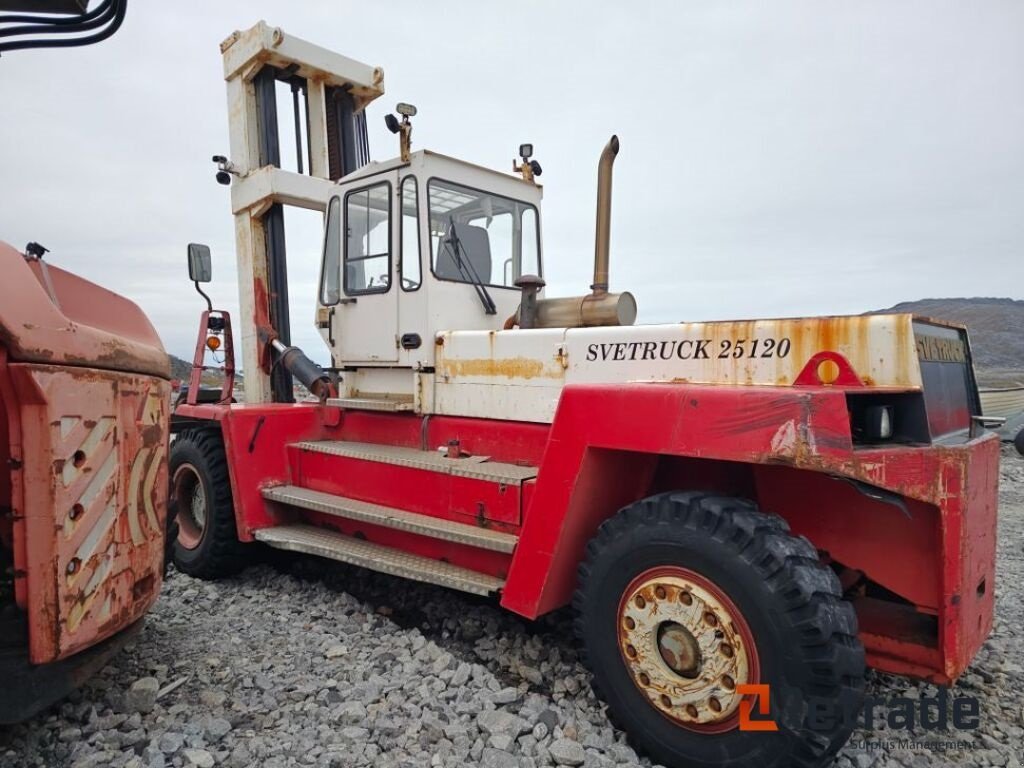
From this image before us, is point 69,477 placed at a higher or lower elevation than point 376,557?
higher

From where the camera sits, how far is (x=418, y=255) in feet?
13.5

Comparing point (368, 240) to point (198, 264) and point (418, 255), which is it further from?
point (198, 264)

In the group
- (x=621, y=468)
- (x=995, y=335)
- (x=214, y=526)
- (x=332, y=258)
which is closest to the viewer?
(x=621, y=468)

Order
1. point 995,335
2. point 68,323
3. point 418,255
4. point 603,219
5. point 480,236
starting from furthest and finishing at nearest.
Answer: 1. point 995,335
2. point 480,236
3. point 418,255
4. point 603,219
5. point 68,323

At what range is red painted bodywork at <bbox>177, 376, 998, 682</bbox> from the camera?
2180mm

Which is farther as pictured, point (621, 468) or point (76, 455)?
point (621, 468)

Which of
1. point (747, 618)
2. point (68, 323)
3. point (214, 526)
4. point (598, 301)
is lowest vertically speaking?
point (214, 526)

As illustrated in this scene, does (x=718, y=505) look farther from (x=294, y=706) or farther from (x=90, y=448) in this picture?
(x=90, y=448)

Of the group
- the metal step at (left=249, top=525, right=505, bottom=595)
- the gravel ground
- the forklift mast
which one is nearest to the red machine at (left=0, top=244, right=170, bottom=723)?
the gravel ground

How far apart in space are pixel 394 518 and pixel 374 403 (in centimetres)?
85

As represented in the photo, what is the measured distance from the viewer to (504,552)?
10.4ft

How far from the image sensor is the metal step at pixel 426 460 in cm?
341

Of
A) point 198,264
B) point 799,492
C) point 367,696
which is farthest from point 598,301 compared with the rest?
point 198,264

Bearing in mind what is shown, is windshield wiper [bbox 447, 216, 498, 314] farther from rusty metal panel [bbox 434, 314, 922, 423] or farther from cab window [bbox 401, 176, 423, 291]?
rusty metal panel [bbox 434, 314, 922, 423]
